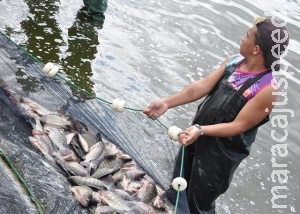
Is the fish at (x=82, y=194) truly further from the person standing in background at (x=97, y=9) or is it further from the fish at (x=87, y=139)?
the person standing in background at (x=97, y=9)

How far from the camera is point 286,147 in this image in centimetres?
671

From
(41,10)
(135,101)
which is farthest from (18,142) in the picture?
(41,10)

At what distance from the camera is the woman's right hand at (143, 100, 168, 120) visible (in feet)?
13.4

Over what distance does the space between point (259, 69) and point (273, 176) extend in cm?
279

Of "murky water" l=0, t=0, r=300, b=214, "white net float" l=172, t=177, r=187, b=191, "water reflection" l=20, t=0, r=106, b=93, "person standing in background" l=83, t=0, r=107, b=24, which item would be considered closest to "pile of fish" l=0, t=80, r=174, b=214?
"white net float" l=172, t=177, r=187, b=191

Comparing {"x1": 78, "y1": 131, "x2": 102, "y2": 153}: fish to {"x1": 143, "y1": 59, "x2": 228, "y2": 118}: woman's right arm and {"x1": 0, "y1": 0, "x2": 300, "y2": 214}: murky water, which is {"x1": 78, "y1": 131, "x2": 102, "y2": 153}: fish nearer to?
{"x1": 143, "y1": 59, "x2": 228, "y2": 118}: woman's right arm

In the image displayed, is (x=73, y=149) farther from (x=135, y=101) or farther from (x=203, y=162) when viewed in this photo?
(x=135, y=101)

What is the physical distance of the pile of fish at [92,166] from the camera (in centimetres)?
370

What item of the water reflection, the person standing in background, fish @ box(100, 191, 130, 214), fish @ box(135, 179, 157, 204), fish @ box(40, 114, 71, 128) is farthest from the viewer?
the person standing in background

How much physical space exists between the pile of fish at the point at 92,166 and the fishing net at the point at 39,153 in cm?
8

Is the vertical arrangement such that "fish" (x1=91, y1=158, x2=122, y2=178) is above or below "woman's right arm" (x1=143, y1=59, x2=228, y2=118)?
below

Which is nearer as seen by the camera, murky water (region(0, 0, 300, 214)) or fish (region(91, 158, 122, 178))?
fish (region(91, 158, 122, 178))

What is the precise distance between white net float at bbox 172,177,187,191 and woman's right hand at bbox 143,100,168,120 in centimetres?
73

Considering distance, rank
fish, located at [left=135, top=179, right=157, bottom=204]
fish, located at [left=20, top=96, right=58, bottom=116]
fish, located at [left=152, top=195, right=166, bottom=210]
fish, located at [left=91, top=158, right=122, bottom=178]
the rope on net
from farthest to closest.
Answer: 1. fish, located at [left=20, top=96, right=58, bottom=116]
2. fish, located at [left=91, top=158, right=122, bottom=178]
3. fish, located at [left=135, top=179, right=157, bottom=204]
4. fish, located at [left=152, top=195, right=166, bottom=210]
5. the rope on net
